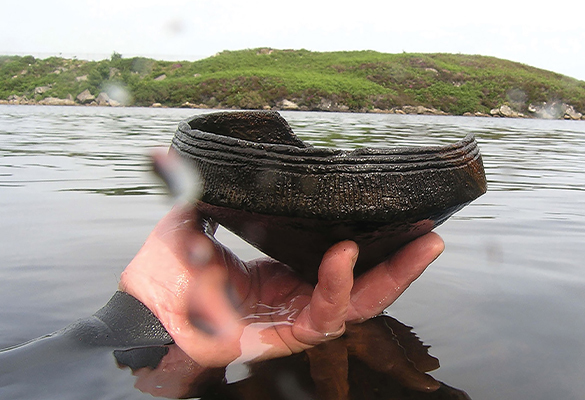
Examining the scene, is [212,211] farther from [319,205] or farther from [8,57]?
[8,57]

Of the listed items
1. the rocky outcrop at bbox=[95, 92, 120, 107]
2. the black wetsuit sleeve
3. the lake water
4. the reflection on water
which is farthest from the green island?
the reflection on water

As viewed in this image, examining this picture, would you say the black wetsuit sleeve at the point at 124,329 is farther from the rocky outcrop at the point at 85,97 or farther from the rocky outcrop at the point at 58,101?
the rocky outcrop at the point at 85,97

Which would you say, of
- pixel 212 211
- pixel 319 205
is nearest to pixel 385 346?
pixel 319 205

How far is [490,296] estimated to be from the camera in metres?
2.09

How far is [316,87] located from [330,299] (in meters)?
50.1

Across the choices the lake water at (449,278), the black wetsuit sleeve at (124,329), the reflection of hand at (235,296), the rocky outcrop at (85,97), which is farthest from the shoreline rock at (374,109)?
the black wetsuit sleeve at (124,329)

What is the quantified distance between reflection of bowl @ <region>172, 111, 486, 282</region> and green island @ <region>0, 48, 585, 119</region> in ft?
141

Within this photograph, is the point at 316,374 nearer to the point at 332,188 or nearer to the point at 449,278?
the point at 332,188

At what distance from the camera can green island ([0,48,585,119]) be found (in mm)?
46875

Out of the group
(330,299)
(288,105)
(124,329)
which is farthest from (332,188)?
(288,105)

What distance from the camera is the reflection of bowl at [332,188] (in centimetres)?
131

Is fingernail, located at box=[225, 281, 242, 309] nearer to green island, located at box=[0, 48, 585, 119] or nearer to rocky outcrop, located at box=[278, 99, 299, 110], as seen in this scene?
green island, located at box=[0, 48, 585, 119]

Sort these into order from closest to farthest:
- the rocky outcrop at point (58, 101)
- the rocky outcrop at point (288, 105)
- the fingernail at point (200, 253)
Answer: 1. the fingernail at point (200, 253)
2. the rocky outcrop at point (288, 105)
3. the rocky outcrop at point (58, 101)

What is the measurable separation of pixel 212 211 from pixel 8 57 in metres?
77.9
